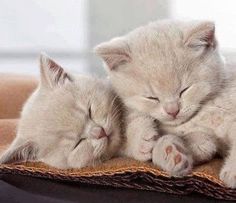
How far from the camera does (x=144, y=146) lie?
1.37 meters

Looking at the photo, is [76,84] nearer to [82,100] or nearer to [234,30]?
[82,100]

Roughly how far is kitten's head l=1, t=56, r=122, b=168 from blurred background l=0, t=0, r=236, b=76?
5.16ft

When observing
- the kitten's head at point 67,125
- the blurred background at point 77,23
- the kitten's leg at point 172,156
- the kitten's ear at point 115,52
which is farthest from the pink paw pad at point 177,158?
the blurred background at point 77,23

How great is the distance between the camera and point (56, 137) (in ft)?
4.67

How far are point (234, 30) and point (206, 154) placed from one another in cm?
187

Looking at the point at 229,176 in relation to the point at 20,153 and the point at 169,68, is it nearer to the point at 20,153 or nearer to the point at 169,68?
the point at 169,68

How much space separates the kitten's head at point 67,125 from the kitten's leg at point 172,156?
0.54ft

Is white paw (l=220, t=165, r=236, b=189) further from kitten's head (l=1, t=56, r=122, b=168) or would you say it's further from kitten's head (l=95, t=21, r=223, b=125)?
kitten's head (l=1, t=56, r=122, b=168)

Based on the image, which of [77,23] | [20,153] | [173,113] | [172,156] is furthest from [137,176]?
[77,23]

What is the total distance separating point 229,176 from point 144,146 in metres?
0.26

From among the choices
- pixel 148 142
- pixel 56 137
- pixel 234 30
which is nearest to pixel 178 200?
pixel 148 142

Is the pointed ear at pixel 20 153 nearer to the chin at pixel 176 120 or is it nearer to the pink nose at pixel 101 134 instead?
the pink nose at pixel 101 134

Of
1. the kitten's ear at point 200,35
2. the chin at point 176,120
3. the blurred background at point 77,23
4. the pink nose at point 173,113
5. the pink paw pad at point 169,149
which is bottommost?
the blurred background at point 77,23

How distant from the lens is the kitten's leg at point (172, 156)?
48.3 inches
